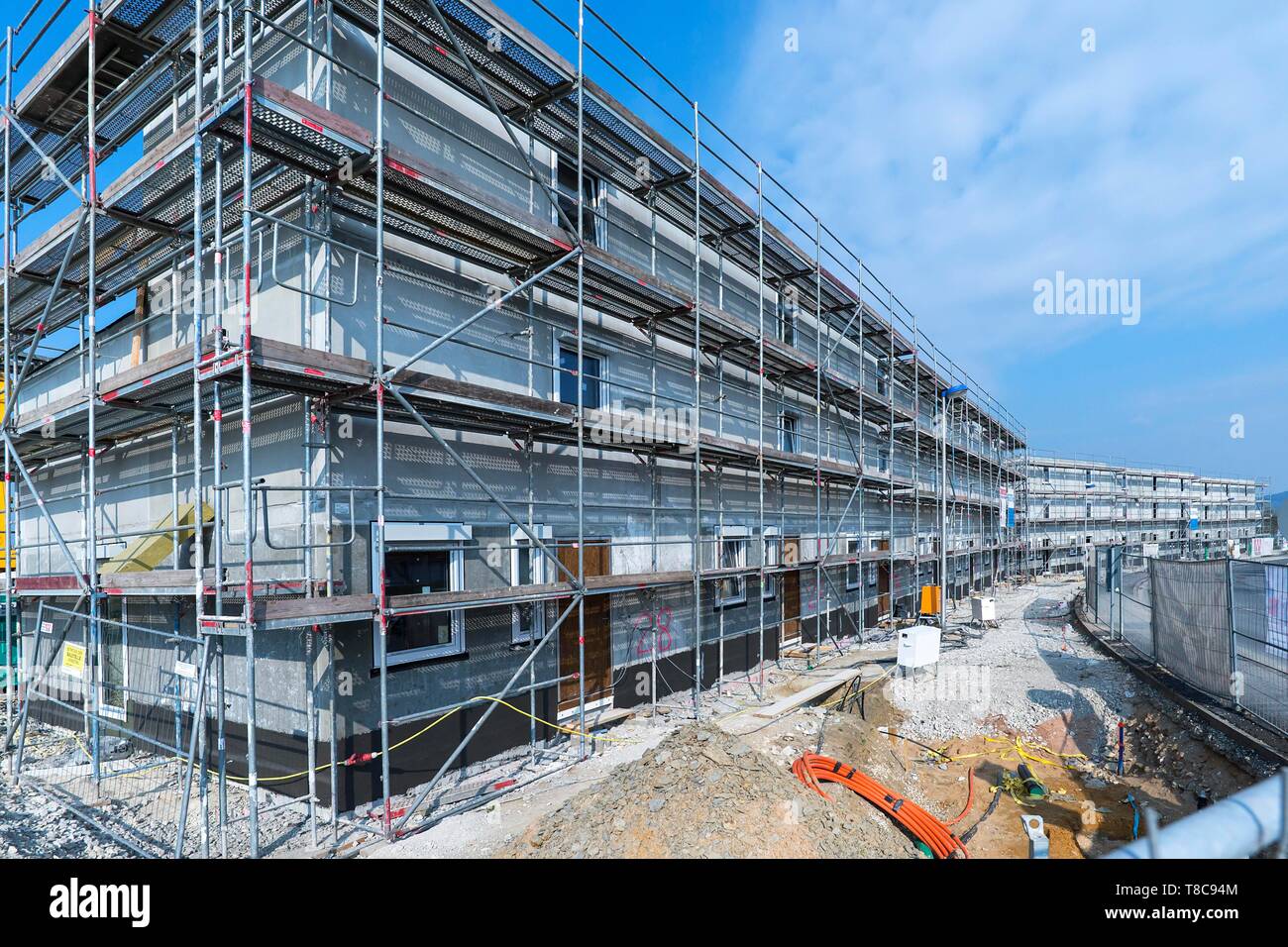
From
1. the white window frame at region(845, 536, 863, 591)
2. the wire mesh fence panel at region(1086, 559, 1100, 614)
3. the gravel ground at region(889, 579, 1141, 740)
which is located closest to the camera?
the gravel ground at region(889, 579, 1141, 740)

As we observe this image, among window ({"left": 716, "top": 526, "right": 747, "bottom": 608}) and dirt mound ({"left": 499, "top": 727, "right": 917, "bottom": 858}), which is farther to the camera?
window ({"left": 716, "top": 526, "right": 747, "bottom": 608})

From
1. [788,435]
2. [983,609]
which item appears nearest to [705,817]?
[788,435]

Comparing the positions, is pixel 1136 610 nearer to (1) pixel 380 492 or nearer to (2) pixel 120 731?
(1) pixel 380 492

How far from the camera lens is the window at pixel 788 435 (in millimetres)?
16938

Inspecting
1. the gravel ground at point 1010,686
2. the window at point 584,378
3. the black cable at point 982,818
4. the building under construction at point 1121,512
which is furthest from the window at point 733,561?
the building under construction at point 1121,512

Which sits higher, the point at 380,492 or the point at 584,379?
the point at 584,379

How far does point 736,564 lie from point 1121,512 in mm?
58768

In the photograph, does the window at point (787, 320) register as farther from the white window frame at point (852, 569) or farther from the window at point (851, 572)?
the window at point (851, 572)

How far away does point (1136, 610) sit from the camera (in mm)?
16406

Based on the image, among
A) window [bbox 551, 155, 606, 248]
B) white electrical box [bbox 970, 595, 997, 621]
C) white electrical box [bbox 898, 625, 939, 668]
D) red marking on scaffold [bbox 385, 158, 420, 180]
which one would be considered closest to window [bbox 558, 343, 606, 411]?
window [bbox 551, 155, 606, 248]

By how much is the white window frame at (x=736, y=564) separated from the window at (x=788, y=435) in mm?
2942

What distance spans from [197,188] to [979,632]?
20.3 metres

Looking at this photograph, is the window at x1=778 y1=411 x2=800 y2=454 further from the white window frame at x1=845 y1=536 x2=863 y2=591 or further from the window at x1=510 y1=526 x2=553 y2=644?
the window at x1=510 y1=526 x2=553 y2=644

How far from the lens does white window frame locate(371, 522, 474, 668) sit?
7.85m
